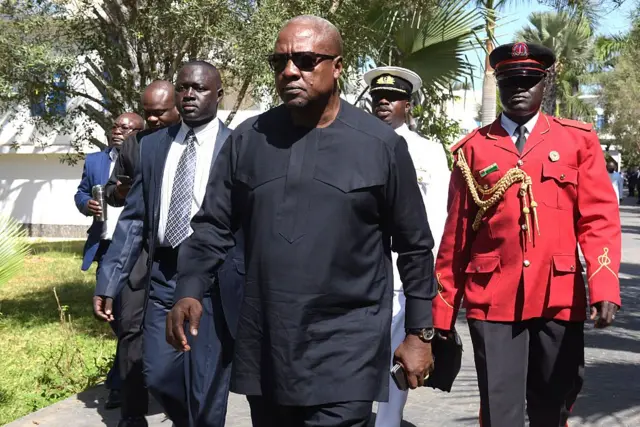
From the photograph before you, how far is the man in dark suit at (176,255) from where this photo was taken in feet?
15.9

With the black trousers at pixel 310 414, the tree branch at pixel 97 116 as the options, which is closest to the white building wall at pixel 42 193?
the tree branch at pixel 97 116

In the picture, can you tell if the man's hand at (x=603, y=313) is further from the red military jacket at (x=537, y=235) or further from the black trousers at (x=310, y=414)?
the black trousers at (x=310, y=414)

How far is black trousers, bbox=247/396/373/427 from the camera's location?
10.8 ft

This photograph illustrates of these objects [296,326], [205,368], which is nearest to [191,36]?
[205,368]

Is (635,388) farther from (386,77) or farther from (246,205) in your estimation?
(246,205)

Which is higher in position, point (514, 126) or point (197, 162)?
point (514, 126)

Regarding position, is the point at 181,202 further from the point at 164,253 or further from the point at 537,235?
the point at 537,235

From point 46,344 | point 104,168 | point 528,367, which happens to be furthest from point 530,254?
point 46,344

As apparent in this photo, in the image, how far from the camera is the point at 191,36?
1095cm

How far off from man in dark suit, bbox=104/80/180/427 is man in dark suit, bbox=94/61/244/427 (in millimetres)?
342

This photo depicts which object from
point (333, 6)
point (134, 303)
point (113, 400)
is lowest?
point (113, 400)

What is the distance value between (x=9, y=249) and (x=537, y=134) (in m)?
2.91

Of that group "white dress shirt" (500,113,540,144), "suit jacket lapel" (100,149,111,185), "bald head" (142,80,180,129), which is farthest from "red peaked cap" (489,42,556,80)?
"suit jacket lapel" (100,149,111,185)

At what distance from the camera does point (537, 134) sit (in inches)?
180
